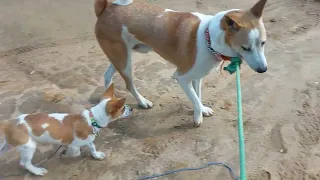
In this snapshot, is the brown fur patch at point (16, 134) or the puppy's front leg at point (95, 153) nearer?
the brown fur patch at point (16, 134)

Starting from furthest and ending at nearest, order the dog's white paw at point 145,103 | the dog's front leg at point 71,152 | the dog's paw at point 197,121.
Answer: the dog's white paw at point 145,103, the dog's paw at point 197,121, the dog's front leg at point 71,152

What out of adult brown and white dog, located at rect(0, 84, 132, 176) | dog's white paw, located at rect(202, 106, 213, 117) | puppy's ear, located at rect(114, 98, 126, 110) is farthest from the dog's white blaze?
dog's white paw, located at rect(202, 106, 213, 117)

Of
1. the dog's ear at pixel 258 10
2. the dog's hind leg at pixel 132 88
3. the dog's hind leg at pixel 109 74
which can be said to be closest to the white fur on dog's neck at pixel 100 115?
the dog's hind leg at pixel 132 88

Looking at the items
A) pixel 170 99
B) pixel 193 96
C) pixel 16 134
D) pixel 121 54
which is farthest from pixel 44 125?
pixel 170 99

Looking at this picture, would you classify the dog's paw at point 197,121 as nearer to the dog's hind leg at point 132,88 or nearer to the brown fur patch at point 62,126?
the dog's hind leg at point 132,88

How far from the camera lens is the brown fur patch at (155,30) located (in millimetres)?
3809

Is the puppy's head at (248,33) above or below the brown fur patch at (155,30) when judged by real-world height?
above

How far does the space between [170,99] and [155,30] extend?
0.88 metres

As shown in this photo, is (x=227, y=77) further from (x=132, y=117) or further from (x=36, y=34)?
(x=36, y=34)

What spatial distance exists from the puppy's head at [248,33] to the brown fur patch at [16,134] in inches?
66.4

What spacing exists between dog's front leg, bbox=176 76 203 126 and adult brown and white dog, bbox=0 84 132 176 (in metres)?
0.61

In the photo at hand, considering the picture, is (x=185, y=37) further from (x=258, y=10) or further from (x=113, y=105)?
(x=113, y=105)

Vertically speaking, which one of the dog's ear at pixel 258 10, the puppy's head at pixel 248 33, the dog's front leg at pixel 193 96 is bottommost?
the dog's front leg at pixel 193 96

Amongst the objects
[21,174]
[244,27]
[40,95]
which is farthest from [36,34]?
[244,27]
